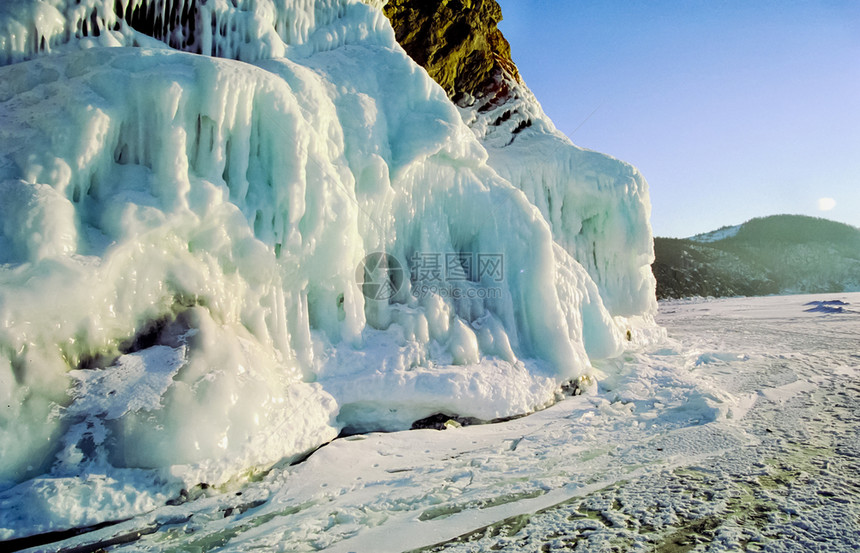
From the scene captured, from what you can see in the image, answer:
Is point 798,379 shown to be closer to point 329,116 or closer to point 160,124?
point 329,116

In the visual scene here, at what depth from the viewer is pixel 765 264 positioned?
58.0m

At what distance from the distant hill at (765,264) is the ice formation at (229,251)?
43.7 m

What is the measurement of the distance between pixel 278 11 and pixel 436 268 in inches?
149

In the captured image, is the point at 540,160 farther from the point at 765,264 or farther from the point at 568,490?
the point at 765,264

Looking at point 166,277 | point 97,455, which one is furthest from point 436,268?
point 97,455

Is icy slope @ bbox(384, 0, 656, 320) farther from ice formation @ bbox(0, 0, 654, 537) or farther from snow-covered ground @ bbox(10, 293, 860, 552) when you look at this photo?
snow-covered ground @ bbox(10, 293, 860, 552)

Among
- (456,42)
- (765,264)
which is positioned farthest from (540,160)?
(765,264)

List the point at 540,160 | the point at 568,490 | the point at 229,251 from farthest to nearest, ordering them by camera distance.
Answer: the point at 540,160 < the point at 229,251 < the point at 568,490

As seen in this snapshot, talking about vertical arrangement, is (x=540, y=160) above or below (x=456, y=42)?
below

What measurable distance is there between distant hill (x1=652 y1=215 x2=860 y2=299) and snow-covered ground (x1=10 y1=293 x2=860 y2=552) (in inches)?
1728

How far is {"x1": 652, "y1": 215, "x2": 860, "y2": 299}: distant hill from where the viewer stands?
49.4 m

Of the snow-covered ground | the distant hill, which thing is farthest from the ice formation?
the distant hill

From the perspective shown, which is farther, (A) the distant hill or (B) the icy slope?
(A) the distant hill

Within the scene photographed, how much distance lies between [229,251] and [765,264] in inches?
2709
